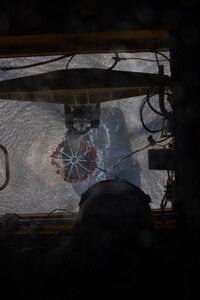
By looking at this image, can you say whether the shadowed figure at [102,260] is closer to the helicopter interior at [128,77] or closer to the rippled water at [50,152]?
the helicopter interior at [128,77]

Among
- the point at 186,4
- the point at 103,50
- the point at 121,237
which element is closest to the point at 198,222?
the point at 121,237

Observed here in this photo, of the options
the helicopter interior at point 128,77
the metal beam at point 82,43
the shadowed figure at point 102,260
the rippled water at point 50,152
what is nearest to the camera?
the shadowed figure at point 102,260

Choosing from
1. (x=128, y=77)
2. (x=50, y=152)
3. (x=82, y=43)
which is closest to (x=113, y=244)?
(x=128, y=77)

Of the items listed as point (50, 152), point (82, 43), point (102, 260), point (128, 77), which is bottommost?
point (102, 260)

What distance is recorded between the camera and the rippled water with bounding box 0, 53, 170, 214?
15.7 ft

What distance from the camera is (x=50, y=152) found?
207 inches

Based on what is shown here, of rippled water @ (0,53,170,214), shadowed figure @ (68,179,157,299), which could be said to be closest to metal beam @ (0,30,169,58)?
shadowed figure @ (68,179,157,299)

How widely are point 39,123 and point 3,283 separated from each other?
363 cm

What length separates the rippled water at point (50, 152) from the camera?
477cm

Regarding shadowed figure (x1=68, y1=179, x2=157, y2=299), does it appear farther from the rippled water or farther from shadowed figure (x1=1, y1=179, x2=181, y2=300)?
the rippled water

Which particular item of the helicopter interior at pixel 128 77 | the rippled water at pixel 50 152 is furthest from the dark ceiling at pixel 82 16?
the rippled water at pixel 50 152

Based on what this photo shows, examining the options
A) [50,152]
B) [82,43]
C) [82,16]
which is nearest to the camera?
[82,16]

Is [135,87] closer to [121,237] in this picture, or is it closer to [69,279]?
[121,237]

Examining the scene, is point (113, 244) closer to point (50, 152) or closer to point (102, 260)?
point (102, 260)
